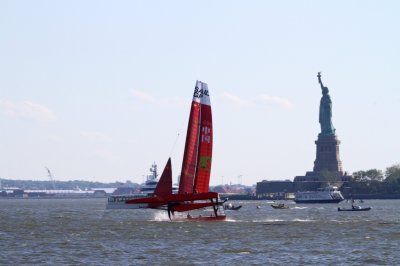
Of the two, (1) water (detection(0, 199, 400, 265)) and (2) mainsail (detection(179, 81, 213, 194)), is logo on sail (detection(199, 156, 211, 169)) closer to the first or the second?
(2) mainsail (detection(179, 81, 213, 194))

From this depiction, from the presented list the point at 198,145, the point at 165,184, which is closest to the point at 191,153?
the point at 198,145

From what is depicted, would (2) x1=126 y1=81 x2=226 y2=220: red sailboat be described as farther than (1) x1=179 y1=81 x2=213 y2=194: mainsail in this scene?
No

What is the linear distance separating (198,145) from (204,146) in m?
0.61

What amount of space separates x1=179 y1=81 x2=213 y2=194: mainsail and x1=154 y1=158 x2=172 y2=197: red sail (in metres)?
1.19

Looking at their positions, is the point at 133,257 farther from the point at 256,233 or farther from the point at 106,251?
the point at 256,233

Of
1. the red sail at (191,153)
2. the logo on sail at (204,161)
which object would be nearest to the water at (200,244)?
the red sail at (191,153)

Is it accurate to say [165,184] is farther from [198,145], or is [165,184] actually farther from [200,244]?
[200,244]

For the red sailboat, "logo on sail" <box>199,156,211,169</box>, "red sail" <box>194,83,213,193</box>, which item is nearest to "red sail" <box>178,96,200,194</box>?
the red sailboat

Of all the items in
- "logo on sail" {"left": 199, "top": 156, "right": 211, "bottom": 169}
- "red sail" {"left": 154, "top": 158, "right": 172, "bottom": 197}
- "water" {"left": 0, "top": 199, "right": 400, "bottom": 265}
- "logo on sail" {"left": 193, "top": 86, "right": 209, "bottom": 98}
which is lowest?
"water" {"left": 0, "top": 199, "right": 400, "bottom": 265}

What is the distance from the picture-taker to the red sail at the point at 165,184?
10331cm

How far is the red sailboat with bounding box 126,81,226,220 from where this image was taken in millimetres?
103438

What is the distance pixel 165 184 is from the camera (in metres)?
104

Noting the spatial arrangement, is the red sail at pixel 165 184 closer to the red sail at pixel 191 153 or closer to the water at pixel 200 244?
the red sail at pixel 191 153

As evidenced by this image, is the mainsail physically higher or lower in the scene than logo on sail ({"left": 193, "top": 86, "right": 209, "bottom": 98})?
lower
